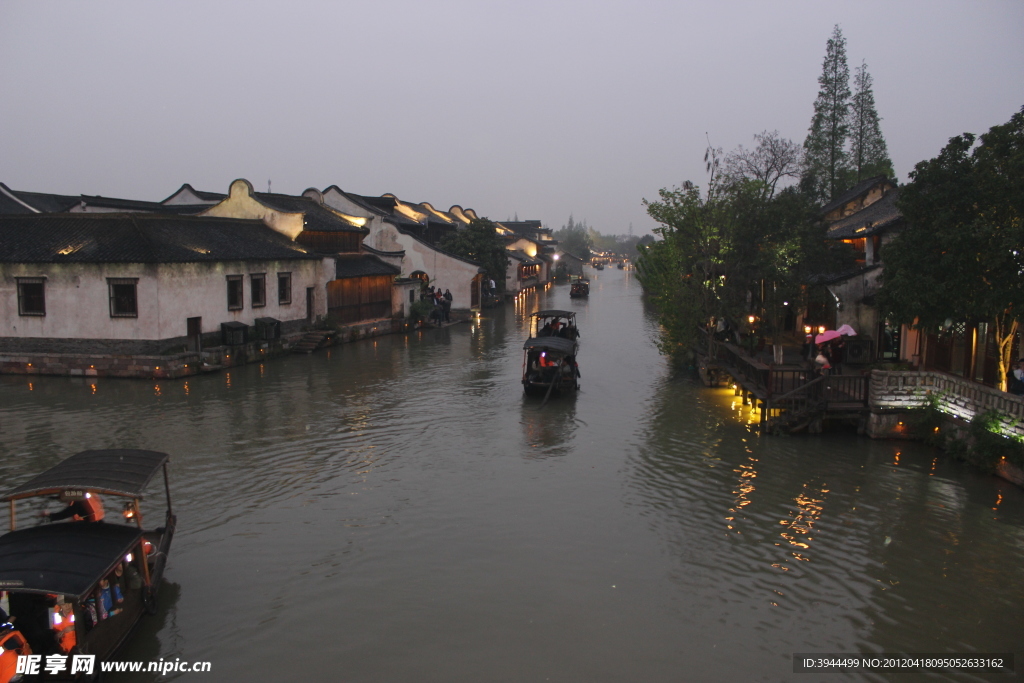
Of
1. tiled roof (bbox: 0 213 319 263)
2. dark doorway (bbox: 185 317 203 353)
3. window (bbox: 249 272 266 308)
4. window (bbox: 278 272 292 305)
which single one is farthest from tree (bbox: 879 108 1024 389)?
window (bbox: 278 272 292 305)

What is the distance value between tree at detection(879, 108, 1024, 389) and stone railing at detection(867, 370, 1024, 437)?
1.23 meters

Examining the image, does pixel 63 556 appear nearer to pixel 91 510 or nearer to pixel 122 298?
pixel 91 510

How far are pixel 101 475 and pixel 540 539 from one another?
646 centimetres

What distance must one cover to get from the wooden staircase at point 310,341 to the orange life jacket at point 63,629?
78.4ft

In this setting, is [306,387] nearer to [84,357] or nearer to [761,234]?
[84,357]

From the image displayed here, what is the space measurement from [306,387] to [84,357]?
775cm

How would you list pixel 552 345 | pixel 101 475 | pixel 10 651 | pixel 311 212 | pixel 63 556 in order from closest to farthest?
pixel 10 651, pixel 63 556, pixel 101 475, pixel 552 345, pixel 311 212

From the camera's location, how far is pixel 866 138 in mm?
53250

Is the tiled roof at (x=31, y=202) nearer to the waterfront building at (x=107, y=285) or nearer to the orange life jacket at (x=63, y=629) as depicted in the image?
the waterfront building at (x=107, y=285)

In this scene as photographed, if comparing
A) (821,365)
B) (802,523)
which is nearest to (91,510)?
(802,523)

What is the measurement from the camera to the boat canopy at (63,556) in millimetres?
7469

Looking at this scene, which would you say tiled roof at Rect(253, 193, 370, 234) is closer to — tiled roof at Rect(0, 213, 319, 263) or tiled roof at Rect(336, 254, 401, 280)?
tiled roof at Rect(336, 254, 401, 280)

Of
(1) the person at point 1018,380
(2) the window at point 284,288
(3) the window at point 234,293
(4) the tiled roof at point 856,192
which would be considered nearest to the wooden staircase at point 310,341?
(2) the window at point 284,288

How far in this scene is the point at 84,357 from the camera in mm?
24672
